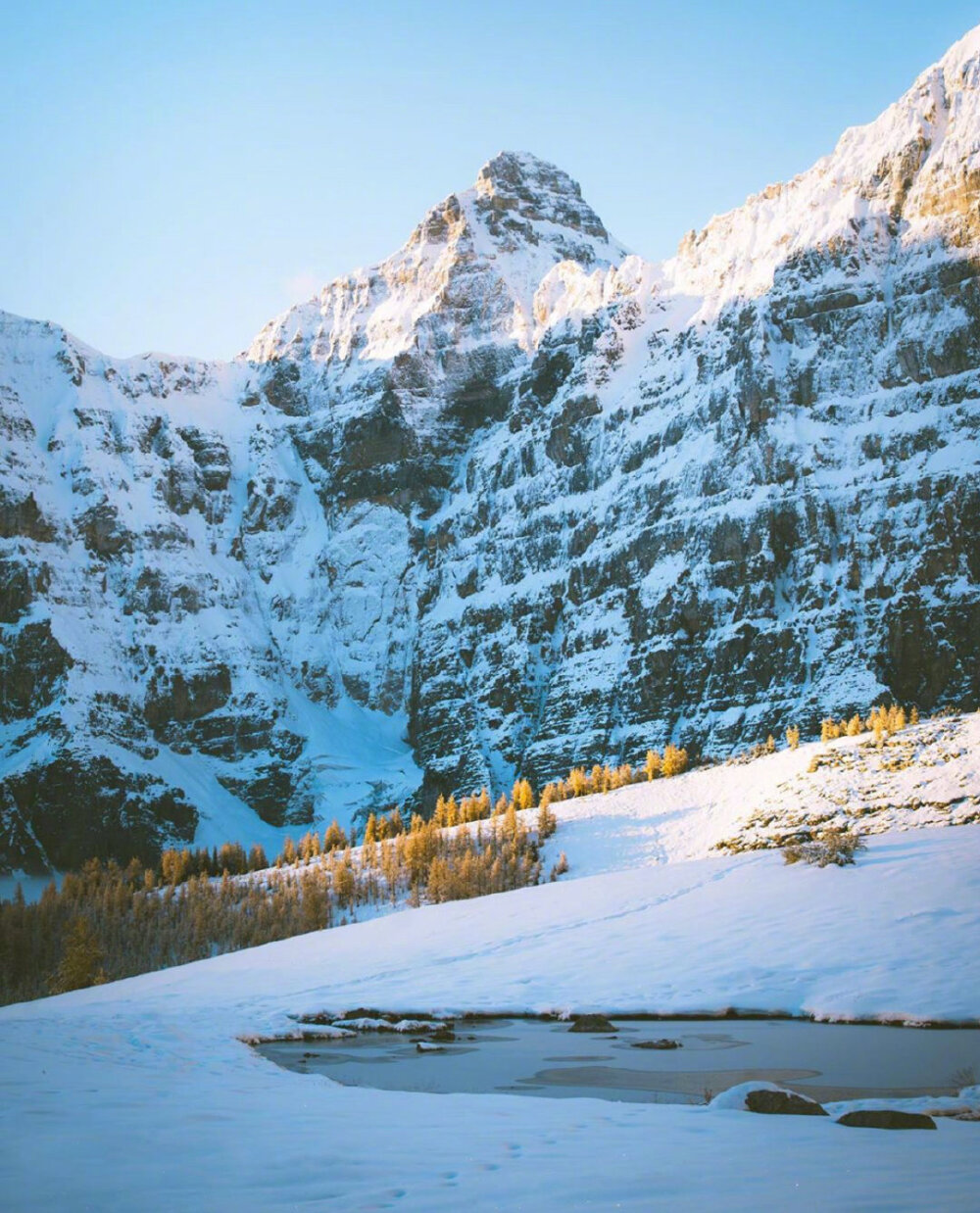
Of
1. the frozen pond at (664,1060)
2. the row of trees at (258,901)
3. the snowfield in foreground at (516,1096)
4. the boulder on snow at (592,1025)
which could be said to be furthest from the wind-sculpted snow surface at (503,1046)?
the row of trees at (258,901)

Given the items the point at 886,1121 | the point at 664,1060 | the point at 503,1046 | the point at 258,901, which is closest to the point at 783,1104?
the point at 886,1121

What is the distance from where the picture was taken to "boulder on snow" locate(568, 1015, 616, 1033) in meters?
30.2

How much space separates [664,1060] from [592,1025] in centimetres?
734

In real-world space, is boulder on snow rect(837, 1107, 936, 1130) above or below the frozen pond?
above

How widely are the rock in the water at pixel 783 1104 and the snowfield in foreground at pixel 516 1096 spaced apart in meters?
0.64

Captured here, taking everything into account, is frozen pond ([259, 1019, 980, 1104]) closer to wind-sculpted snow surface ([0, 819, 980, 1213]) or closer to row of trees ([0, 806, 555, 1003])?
wind-sculpted snow surface ([0, 819, 980, 1213])

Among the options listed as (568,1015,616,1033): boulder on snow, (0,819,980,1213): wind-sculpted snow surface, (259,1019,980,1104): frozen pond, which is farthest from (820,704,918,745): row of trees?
(259,1019,980,1104): frozen pond

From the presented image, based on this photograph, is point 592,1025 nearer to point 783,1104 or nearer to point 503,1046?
point 503,1046

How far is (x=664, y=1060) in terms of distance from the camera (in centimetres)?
2362

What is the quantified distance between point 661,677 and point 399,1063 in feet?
535

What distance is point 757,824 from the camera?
9162 cm

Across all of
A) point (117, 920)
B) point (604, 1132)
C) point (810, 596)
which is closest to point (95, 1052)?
point (604, 1132)

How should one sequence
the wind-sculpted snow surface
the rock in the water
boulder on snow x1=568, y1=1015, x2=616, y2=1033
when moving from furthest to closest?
→ boulder on snow x1=568, y1=1015, x2=616, y2=1033 → the rock in the water → the wind-sculpted snow surface

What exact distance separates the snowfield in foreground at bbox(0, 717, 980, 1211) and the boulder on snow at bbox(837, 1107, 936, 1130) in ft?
0.78
